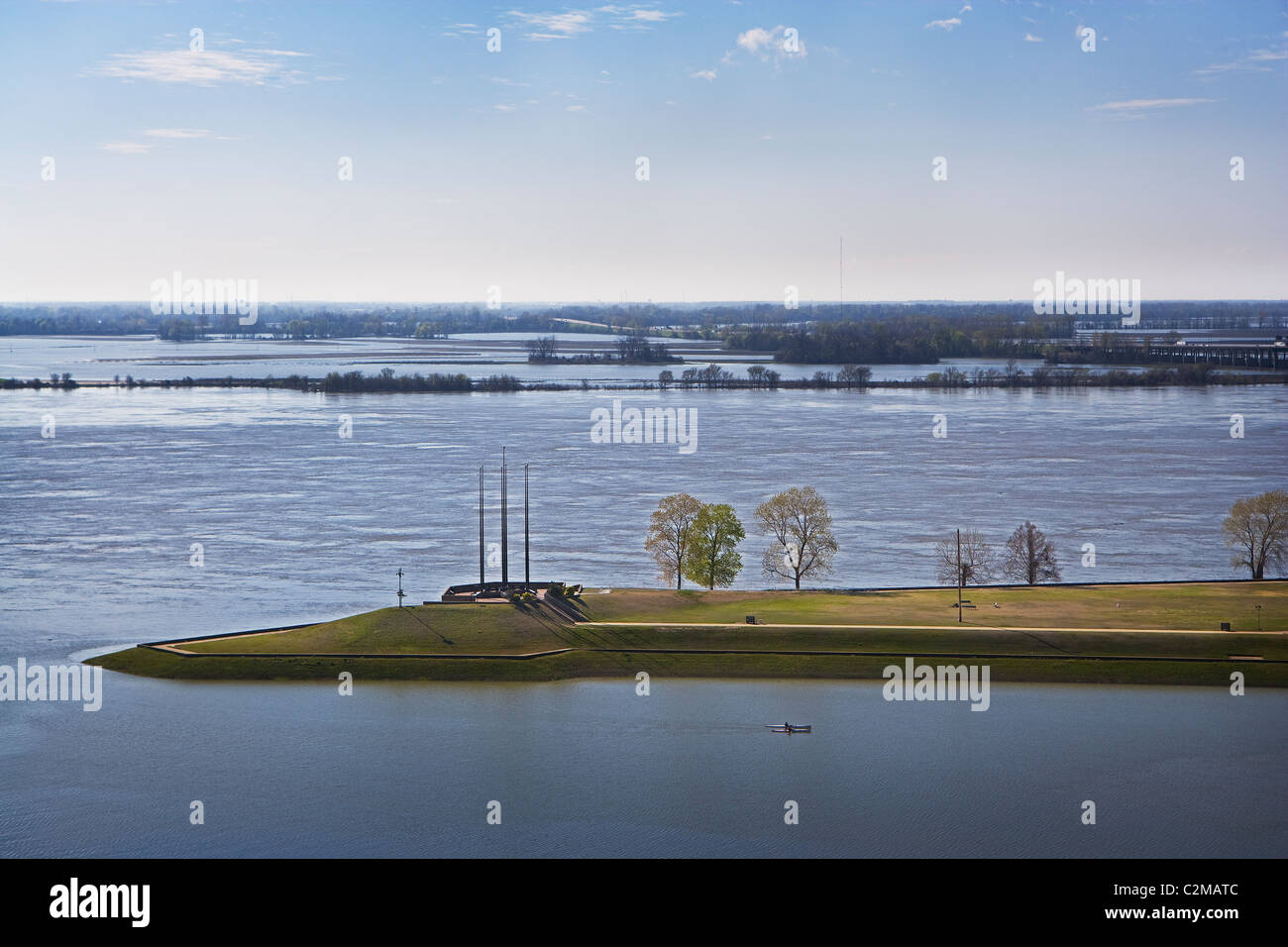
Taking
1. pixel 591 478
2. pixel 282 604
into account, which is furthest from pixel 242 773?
pixel 591 478

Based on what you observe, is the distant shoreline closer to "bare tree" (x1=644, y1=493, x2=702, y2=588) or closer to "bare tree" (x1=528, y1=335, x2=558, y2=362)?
"bare tree" (x1=528, y1=335, x2=558, y2=362)

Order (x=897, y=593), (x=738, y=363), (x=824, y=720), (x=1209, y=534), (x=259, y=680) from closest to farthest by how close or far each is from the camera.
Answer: (x=824, y=720)
(x=259, y=680)
(x=897, y=593)
(x=1209, y=534)
(x=738, y=363)

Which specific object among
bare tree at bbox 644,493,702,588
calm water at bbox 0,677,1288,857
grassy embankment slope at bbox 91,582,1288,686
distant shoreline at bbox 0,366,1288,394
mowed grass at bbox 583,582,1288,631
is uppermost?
distant shoreline at bbox 0,366,1288,394

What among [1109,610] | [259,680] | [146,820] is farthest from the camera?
[1109,610]

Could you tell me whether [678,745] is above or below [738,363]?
below

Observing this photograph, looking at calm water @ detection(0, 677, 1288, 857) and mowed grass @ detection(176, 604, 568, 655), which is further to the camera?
mowed grass @ detection(176, 604, 568, 655)

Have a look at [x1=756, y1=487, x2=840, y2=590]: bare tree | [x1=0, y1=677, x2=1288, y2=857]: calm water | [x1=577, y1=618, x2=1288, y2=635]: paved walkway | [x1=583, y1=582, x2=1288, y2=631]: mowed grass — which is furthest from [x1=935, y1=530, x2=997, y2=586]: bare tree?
[x1=0, y1=677, x2=1288, y2=857]: calm water

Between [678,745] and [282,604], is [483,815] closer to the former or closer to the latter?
[678,745]
